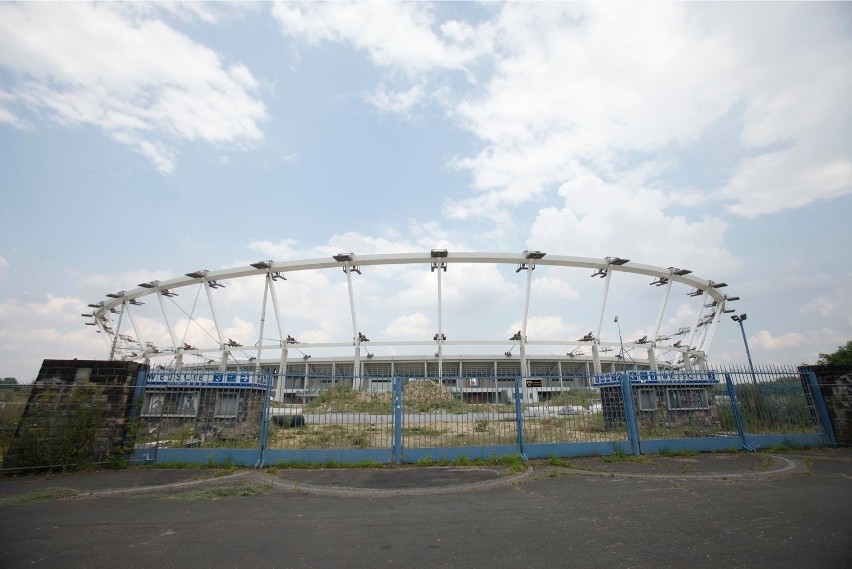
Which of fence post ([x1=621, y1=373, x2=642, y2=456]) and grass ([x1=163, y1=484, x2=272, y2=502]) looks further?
fence post ([x1=621, y1=373, x2=642, y2=456])

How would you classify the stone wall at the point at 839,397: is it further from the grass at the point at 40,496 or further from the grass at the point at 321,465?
the grass at the point at 40,496

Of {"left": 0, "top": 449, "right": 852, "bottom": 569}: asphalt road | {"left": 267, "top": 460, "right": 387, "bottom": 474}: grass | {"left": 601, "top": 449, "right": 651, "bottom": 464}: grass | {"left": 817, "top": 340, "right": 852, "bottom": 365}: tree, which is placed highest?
{"left": 817, "top": 340, "right": 852, "bottom": 365}: tree

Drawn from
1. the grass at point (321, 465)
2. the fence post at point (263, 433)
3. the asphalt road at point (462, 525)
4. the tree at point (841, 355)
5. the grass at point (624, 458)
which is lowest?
the asphalt road at point (462, 525)

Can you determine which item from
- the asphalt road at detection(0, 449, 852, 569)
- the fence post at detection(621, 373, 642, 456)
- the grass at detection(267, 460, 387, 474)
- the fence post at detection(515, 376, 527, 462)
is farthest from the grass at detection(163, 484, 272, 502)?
the fence post at detection(621, 373, 642, 456)

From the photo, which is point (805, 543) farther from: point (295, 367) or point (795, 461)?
point (295, 367)

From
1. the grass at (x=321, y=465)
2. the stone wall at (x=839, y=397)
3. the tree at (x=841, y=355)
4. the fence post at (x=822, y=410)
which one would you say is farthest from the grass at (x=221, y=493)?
the tree at (x=841, y=355)

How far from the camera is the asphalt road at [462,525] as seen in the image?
181 inches

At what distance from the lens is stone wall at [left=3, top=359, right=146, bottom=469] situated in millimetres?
9453

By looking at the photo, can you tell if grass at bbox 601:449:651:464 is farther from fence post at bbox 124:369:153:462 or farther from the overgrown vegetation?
the overgrown vegetation

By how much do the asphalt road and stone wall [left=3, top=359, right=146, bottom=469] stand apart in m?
0.88

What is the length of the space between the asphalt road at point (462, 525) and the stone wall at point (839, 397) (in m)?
5.28

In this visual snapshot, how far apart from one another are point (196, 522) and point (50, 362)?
753 centimetres

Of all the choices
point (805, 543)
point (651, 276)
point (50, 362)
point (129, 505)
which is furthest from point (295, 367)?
point (805, 543)

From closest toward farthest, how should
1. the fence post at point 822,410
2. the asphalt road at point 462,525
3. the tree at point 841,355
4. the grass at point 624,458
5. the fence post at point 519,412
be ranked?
1. the asphalt road at point 462,525
2. the grass at point 624,458
3. the fence post at point 519,412
4. the fence post at point 822,410
5. the tree at point 841,355
